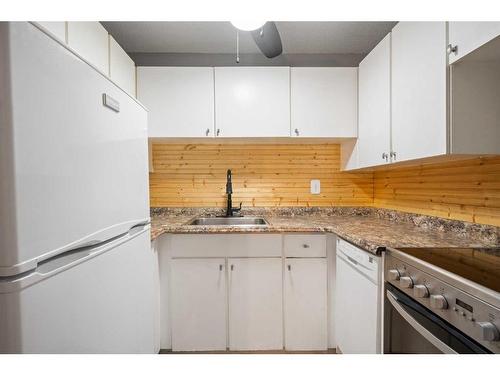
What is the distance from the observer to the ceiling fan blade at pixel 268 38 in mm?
1474

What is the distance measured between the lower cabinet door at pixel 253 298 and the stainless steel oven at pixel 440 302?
736 mm

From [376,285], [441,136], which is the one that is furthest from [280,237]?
[441,136]

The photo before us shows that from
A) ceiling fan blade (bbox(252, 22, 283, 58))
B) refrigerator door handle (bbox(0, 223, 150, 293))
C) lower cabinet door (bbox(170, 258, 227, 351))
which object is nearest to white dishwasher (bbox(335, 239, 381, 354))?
lower cabinet door (bbox(170, 258, 227, 351))

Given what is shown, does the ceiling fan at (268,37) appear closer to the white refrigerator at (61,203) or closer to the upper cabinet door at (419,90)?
the upper cabinet door at (419,90)

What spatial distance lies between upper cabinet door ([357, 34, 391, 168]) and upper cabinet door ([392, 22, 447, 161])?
0.07 meters

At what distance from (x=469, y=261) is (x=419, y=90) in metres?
0.80

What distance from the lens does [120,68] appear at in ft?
5.55

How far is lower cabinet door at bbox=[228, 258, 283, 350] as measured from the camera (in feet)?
5.66

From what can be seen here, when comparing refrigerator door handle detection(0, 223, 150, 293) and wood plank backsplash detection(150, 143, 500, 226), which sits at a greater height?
wood plank backsplash detection(150, 143, 500, 226)

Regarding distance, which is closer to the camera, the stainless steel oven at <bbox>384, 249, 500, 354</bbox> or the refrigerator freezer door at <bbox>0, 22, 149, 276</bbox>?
the refrigerator freezer door at <bbox>0, 22, 149, 276</bbox>

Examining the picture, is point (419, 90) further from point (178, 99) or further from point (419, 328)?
point (178, 99)

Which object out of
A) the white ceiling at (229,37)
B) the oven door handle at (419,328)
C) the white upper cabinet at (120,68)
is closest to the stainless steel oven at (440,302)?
the oven door handle at (419,328)

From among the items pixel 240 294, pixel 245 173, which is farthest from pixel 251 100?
pixel 240 294

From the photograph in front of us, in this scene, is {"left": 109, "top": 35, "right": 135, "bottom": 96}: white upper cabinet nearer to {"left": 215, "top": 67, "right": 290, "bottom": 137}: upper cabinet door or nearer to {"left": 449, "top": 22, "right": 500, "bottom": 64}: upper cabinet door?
Answer: {"left": 215, "top": 67, "right": 290, "bottom": 137}: upper cabinet door
